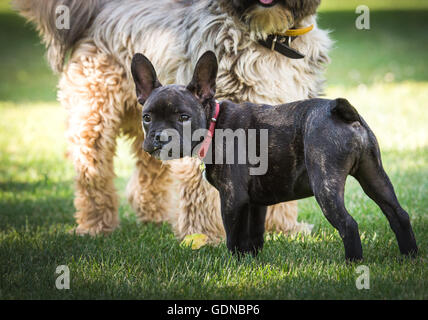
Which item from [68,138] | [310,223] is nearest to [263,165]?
[310,223]

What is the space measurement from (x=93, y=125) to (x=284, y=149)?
7.36 ft

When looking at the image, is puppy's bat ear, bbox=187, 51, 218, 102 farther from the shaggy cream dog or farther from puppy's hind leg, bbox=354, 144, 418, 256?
puppy's hind leg, bbox=354, 144, 418, 256

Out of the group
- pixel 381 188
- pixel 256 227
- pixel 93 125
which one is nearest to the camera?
pixel 381 188

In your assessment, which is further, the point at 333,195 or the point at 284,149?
the point at 284,149

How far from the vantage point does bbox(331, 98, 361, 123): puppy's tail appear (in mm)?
3311

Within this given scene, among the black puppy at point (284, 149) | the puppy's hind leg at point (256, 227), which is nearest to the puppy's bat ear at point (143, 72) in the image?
the black puppy at point (284, 149)

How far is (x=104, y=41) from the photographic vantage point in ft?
17.3

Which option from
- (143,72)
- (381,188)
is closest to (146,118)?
(143,72)

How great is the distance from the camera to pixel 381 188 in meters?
3.48

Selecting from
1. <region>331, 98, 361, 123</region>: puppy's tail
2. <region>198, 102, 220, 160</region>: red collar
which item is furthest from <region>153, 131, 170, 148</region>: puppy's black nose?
<region>331, 98, 361, 123</region>: puppy's tail

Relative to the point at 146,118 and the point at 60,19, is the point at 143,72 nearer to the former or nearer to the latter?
the point at 146,118

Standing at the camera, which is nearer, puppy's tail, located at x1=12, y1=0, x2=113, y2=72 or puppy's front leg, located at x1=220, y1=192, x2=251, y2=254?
puppy's front leg, located at x1=220, y1=192, x2=251, y2=254

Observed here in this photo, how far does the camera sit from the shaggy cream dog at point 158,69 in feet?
14.8

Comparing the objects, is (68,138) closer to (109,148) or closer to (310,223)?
(109,148)
